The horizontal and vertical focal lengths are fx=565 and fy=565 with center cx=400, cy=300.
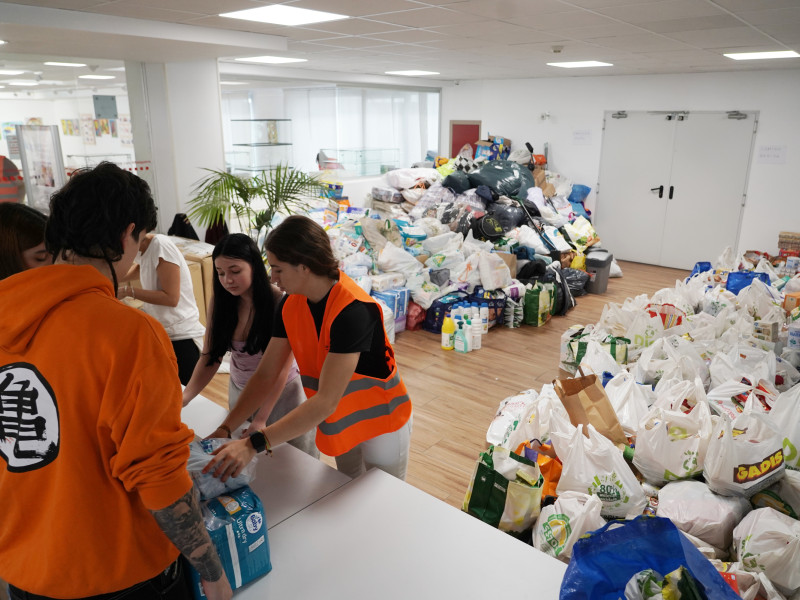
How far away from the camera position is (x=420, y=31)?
3.96 metres

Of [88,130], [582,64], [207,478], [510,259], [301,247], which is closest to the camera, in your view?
[207,478]

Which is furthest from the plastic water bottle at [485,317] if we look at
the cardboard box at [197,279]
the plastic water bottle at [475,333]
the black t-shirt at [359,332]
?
the black t-shirt at [359,332]

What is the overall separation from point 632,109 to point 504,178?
1981 mm

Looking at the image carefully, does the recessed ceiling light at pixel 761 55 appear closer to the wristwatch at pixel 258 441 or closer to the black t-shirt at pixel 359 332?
the black t-shirt at pixel 359 332

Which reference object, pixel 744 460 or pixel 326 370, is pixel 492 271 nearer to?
pixel 744 460

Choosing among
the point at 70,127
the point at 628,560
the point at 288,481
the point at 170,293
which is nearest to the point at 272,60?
the point at 70,127

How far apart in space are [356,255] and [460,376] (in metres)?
1.53

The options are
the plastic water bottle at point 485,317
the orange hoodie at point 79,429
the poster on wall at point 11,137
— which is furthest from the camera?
the plastic water bottle at point 485,317

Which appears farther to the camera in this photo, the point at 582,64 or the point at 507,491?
the point at 582,64

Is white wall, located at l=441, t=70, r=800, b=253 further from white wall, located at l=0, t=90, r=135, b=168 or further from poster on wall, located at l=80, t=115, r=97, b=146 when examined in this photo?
poster on wall, located at l=80, t=115, r=97, b=146

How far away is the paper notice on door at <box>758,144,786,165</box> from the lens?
6.59 meters

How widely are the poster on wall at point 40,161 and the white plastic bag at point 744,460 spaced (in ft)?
15.7

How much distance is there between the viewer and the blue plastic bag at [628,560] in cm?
108

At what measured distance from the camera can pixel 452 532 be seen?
4.53 ft
